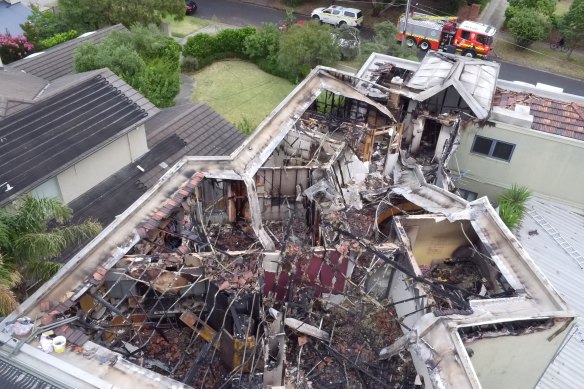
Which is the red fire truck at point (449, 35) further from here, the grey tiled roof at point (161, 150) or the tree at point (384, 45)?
the grey tiled roof at point (161, 150)

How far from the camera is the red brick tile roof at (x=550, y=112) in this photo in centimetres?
1983

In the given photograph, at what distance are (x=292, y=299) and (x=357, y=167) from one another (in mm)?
6285

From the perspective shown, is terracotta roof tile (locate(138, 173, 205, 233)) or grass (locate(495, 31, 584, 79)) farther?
grass (locate(495, 31, 584, 79))

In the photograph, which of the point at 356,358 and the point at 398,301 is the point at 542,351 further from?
the point at 356,358

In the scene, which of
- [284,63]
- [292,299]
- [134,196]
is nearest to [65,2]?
[284,63]

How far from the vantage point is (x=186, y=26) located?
4750cm

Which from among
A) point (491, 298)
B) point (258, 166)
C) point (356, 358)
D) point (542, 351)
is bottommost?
point (356, 358)

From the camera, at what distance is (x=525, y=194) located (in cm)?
2036

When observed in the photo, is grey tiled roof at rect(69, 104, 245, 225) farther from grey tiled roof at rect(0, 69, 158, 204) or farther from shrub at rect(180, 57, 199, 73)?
shrub at rect(180, 57, 199, 73)

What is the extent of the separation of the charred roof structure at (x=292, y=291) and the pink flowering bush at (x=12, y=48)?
26951 mm

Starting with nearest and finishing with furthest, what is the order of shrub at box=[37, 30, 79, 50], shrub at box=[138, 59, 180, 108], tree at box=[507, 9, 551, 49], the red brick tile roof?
the red brick tile roof → shrub at box=[138, 59, 180, 108] → shrub at box=[37, 30, 79, 50] → tree at box=[507, 9, 551, 49]

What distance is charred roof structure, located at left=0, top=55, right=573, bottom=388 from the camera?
11312mm

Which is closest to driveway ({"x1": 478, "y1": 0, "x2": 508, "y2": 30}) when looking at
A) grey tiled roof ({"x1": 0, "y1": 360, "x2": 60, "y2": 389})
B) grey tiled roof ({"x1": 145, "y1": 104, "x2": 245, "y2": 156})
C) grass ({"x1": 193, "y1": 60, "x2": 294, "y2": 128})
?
grass ({"x1": 193, "y1": 60, "x2": 294, "y2": 128})

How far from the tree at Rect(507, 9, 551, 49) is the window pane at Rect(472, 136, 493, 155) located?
1141 inches
